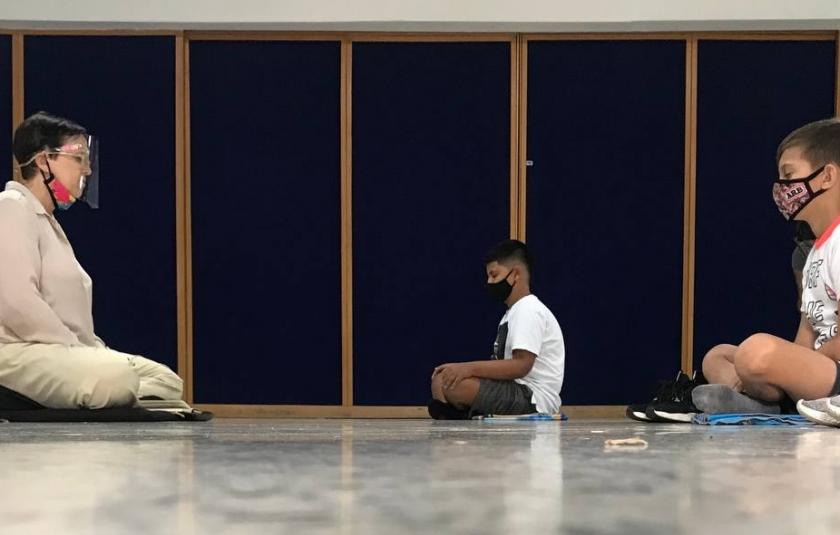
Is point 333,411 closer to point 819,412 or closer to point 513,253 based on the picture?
point 513,253

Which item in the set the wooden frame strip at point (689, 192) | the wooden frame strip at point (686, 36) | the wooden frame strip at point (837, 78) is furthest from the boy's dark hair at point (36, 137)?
the wooden frame strip at point (837, 78)

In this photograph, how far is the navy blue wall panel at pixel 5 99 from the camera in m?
5.69

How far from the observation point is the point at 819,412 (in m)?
2.15

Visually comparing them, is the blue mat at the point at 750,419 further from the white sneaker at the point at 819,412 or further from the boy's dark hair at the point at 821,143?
the boy's dark hair at the point at 821,143

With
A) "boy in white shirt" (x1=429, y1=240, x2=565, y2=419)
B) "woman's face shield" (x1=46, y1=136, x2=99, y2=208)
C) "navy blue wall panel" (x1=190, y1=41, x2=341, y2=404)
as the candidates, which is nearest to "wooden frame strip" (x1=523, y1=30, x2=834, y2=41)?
"navy blue wall panel" (x1=190, y1=41, x2=341, y2=404)

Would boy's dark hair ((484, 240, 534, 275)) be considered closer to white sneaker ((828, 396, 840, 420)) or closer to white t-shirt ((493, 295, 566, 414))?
white t-shirt ((493, 295, 566, 414))

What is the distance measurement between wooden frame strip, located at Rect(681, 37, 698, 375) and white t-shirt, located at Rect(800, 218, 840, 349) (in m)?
3.09

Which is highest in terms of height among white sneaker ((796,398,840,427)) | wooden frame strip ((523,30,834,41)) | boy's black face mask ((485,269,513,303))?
wooden frame strip ((523,30,834,41))

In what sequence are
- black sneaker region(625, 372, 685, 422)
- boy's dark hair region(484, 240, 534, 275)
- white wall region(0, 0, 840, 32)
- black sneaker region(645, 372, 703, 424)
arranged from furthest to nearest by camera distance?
white wall region(0, 0, 840, 32) → boy's dark hair region(484, 240, 534, 275) → black sneaker region(625, 372, 685, 422) → black sneaker region(645, 372, 703, 424)

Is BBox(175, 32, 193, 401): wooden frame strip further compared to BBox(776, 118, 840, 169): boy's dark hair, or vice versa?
BBox(175, 32, 193, 401): wooden frame strip

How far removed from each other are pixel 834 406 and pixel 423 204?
150 inches

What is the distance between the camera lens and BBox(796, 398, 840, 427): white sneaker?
2127 millimetres

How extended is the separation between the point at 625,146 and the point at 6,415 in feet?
12.2

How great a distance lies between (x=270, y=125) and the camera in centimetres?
576
